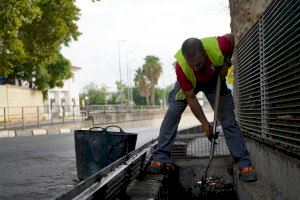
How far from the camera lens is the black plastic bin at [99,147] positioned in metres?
5.75

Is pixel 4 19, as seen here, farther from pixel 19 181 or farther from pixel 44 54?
pixel 19 181

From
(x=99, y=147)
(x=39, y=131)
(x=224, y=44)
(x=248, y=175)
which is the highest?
(x=224, y=44)

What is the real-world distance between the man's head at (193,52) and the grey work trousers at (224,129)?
75 cm

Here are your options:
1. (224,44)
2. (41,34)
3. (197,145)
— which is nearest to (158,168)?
(224,44)

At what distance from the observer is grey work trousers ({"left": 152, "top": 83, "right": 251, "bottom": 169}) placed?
5199 millimetres

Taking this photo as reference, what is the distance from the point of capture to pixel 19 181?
23.6 ft

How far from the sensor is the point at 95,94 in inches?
4240

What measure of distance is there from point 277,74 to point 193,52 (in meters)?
0.89

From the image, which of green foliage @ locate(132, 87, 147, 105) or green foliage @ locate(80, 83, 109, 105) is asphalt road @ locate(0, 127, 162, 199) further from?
green foliage @ locate(132, 87, 147, 105)

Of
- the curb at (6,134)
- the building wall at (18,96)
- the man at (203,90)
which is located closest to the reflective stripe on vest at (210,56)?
the man at (203,90)

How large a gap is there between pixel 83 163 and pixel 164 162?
1.07 metres

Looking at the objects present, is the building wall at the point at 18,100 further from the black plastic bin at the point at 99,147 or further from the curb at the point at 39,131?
the black plastic bin at the point at 99,147

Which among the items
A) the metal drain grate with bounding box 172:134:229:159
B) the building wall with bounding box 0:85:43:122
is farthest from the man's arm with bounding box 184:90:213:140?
the building wall with bounding box 0:85:43:122

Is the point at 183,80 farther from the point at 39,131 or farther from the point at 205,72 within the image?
the point at 39,131
